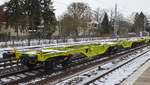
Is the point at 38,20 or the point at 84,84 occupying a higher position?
the point at 38,20

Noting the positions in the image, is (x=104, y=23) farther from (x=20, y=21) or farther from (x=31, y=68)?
(x=31, y=68)

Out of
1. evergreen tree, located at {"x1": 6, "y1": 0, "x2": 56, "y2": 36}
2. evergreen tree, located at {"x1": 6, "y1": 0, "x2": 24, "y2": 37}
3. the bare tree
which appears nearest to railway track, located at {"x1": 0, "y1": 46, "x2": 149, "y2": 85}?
evergreen tree, located at {"x1": 6, "y1": 0, "x2": 56, "y2": 36}

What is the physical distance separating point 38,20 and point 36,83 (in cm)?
4268

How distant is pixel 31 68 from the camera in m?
11.9

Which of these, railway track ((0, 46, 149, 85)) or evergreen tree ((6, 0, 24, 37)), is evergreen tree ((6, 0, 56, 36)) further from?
railway track ((0, 46, 149, 85))

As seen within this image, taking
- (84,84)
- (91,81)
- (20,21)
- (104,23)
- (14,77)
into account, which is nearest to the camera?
(84,84)

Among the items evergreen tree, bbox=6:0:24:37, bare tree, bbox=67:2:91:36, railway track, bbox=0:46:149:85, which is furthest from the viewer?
bare tree, bbox=67:2:91:36

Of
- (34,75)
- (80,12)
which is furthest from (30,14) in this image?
(34,75)

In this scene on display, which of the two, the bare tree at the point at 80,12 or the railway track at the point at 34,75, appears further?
the bare tree at the point at 80,12

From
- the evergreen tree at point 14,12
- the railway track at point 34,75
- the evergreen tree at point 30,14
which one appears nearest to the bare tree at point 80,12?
the evergreen tree at point 30,14

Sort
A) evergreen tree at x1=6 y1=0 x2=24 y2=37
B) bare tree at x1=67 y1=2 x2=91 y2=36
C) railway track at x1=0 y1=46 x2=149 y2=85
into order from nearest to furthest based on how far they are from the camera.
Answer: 1. railway track at x1=0 y1=46 x2=149 y2=85
2. evergreen tree at x1=6 y1=0 x2=24 y2=37
3. bare tree at x1=67 y1=2 x2=91 y2=36

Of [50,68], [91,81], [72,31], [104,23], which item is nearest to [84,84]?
[91,81]

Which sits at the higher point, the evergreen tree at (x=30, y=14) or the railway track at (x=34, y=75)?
the evergreen tree at (x=30, y=14)

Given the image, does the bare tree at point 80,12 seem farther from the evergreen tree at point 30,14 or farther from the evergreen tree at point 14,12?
the evergreen tree at point 14,12
